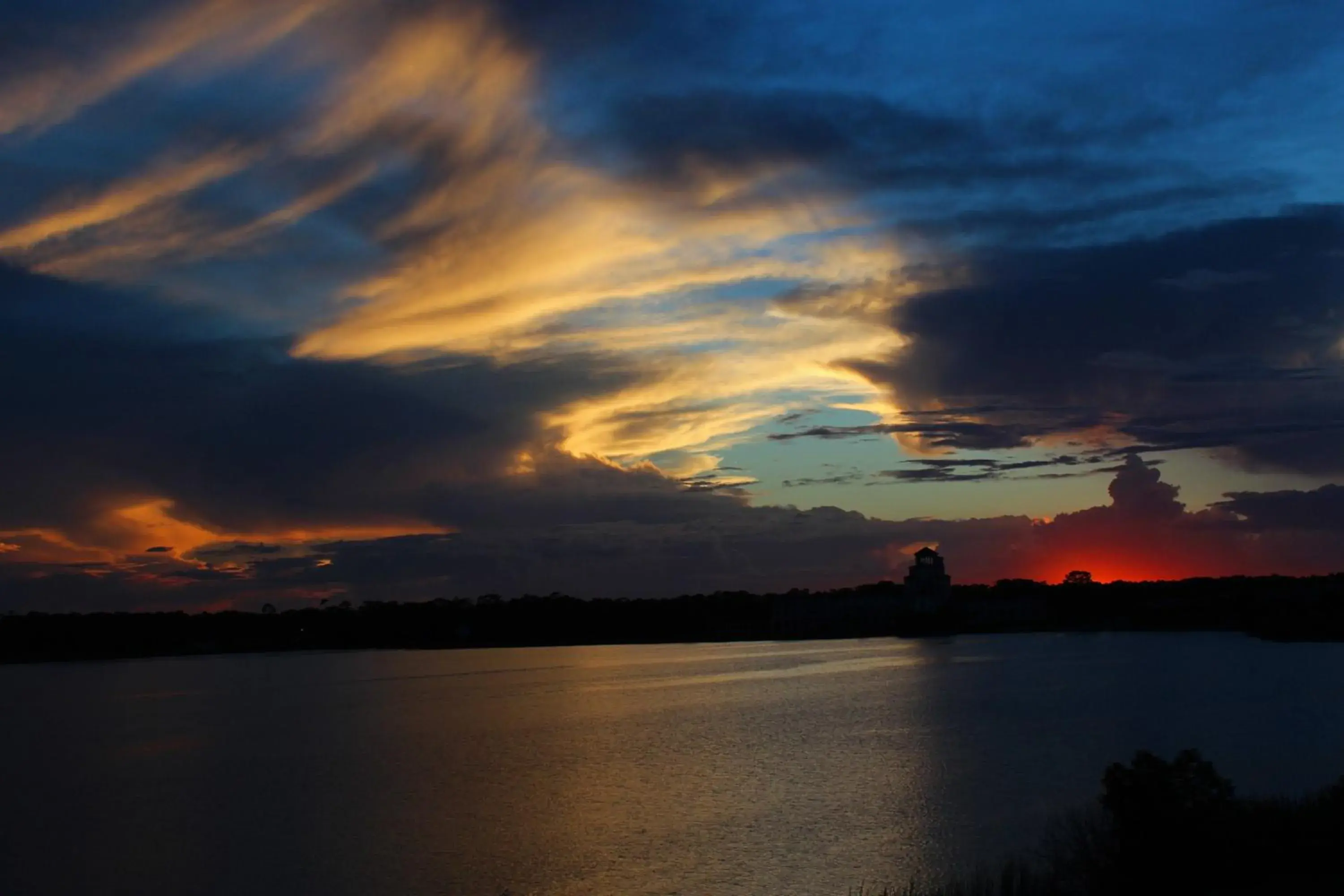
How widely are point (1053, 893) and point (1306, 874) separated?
4707 millimetres

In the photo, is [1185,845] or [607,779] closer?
[1185,845]

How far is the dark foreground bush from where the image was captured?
2373 centimetres

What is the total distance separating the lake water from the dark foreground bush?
8.85m

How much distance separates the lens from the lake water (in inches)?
1483

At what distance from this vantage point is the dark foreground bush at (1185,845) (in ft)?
77.9

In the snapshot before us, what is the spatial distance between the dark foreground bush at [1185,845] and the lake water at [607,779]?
8.85 m

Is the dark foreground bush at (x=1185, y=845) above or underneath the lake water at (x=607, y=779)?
above

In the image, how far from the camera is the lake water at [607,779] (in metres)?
37.7

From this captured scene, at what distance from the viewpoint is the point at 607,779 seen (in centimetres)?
5697

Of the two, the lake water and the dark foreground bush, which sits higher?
the dark foreground bush

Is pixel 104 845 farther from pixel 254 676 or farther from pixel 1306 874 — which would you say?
pixel 254 676

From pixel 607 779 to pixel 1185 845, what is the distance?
1427 inches

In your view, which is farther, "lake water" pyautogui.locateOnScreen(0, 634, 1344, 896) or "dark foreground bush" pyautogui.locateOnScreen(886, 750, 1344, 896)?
"lake water" pyautogui.locateOnScreen(0, 634, 1344, 896)

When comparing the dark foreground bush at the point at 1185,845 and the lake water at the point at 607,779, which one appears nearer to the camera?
the dark foreground bush at the point at 1185,845
